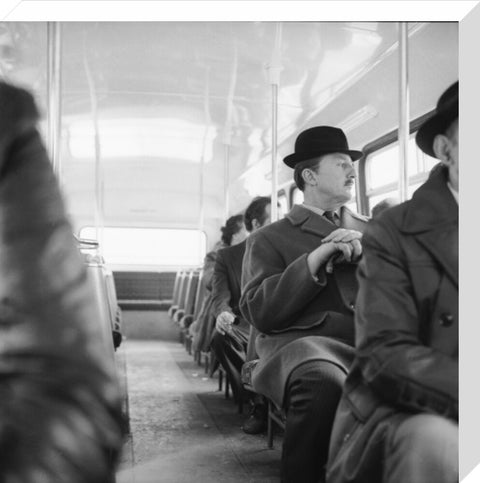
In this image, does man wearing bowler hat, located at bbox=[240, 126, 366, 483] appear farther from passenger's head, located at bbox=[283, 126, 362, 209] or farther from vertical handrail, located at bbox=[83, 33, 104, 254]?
vertical handrail, located at bbox=[83, 33, 104, 254]

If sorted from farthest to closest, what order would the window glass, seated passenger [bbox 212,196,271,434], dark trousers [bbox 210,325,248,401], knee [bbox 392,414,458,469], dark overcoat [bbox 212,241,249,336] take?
1. dark overcoat [bbox 212,241,249,336]
2. dark trousers [bbox 210,325,248,401]
3. seated passenger [bbox 212,196,271,434]
4. the window glass
5. knee [bbox 392,414,458,469]

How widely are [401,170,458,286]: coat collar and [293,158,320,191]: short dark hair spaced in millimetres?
358

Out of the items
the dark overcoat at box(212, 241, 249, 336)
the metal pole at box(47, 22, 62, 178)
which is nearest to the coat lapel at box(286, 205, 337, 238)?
the metal pole at box(47, 22, 62, 178)

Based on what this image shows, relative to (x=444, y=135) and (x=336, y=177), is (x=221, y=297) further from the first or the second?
(x=444, y=135)

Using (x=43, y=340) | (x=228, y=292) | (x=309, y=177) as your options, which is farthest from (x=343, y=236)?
(x=228, y=292)

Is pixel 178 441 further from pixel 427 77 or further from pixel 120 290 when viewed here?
pixel 427 77

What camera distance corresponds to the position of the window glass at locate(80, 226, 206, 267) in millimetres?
1827

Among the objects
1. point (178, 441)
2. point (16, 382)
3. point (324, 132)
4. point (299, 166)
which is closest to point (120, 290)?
point (178, 441)

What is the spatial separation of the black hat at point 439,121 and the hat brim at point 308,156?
0.65 ft

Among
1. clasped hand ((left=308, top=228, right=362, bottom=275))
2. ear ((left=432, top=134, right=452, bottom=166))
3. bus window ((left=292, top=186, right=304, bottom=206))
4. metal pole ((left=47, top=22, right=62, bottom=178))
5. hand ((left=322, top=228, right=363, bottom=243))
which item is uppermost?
metal pole ((left=47, top=22, right=62, bottom=178))

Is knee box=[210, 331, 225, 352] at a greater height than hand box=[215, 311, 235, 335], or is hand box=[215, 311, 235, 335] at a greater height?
hand box=[215, 311, 235, 335]

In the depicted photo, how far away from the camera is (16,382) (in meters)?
0.81

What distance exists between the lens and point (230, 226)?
6.96 ft

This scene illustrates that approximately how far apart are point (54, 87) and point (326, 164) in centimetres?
87
